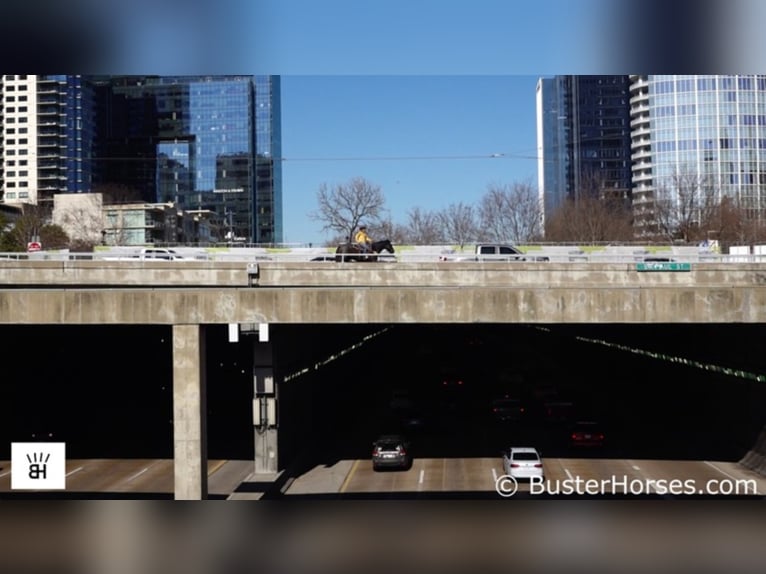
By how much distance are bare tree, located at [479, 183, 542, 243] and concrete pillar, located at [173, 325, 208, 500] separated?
48677mm

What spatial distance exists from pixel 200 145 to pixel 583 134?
48741 millimetres

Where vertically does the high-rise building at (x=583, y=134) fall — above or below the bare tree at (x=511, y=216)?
above

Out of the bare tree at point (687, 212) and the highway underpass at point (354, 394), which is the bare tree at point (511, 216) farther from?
the highway underpass at point (354, 394)

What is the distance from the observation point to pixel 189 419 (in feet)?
50.4

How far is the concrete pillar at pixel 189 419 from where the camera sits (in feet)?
49.4

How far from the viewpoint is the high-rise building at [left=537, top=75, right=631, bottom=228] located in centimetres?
10531

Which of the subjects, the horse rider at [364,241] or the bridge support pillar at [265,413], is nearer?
the bridge support pillar at [265,413]

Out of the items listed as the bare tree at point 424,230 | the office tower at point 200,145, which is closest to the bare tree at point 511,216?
the bare tree at point 424,230

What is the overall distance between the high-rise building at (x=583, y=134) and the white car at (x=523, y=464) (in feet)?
263

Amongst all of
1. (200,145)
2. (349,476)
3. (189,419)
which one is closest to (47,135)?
(200,145)

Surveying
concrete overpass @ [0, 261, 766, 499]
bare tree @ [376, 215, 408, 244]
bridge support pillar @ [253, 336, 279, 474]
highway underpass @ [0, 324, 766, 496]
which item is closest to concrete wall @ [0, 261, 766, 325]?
concrete overpass @ [0, 261, 766, 499]

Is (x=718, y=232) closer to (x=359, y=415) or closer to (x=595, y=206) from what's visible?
(x=595, y=206)

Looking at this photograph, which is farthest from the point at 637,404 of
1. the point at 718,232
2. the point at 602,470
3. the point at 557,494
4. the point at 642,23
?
the point at 718,232

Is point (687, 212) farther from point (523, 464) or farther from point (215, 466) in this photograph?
point (523, 464)
